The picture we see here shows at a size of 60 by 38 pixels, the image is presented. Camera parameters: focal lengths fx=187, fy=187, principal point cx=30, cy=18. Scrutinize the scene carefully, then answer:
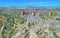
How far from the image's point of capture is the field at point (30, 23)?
8.23 ft

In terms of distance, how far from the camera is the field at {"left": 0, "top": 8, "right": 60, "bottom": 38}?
8.23ft

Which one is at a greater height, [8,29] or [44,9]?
[44,9]

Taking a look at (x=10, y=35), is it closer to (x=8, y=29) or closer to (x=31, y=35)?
(x=8, y=29)

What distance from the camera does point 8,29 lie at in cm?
260

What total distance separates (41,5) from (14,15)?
0.40 metres

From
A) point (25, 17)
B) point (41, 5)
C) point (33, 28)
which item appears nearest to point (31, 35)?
point (33, 28)

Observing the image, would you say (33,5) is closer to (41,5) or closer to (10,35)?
(41,5)

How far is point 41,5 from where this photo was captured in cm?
259

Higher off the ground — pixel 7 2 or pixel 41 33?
pixel 7 2

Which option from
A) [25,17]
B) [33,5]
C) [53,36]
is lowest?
[53,36]

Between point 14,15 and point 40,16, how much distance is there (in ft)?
1.19

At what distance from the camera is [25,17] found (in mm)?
2580

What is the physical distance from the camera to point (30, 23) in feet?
8.38

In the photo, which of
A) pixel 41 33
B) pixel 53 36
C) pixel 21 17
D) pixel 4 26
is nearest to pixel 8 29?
pixel 4 26
